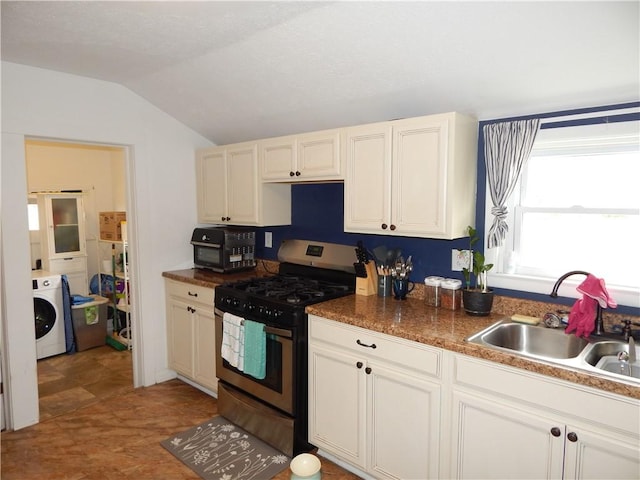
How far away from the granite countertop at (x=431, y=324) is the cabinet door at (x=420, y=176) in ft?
1.52

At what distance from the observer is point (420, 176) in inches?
95.4

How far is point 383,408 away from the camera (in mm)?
2236

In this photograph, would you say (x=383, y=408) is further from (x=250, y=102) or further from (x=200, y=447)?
(x=250, y=102)

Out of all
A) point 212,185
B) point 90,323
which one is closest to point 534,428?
point 212,185

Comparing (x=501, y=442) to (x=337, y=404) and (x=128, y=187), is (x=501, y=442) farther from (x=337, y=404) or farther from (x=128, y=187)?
(x=128, y=187)

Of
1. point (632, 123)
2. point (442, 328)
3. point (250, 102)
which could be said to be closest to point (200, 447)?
point (442, 328)

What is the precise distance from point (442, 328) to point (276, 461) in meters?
1.30

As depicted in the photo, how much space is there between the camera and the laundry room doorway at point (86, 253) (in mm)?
3652

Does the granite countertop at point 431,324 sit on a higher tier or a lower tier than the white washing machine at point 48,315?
higher

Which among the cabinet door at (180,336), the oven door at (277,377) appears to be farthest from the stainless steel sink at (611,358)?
the cabinet door at (180,336)

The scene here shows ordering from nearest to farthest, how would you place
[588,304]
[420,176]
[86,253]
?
[588,304] → [420,176] → [86,253]

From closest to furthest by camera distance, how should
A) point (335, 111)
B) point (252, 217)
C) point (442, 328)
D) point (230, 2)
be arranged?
point (230, 2), point (442, 328), point (335, 111), point (252, 217)

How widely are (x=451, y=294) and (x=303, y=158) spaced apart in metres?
1.33

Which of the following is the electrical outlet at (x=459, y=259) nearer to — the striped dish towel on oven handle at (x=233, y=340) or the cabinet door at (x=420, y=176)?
the cabinet door at (x=420, y=176)
